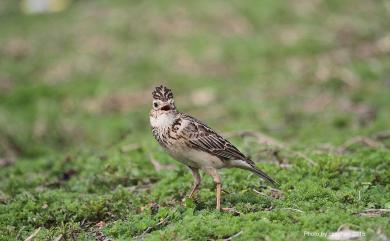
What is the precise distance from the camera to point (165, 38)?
2045cm

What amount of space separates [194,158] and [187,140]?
0.24 m

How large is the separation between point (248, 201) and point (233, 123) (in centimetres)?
652

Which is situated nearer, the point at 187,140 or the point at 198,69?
the point at 187,140

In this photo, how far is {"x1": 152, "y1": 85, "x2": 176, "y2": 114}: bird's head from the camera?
7.89 m

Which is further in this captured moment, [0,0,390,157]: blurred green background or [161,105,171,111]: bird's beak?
[0,0,390,157]: blurred green background

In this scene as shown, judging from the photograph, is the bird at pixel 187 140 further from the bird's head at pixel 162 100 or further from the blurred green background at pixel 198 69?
the blurred green background at pixel 198 69

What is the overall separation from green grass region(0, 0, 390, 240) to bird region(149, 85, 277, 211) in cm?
51

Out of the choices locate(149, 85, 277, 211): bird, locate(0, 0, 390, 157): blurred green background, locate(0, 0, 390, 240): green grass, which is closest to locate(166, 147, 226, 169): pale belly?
locate(149, 85, 277, 211): bird

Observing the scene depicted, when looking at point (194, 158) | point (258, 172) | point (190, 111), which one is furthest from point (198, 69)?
point (194, 158)

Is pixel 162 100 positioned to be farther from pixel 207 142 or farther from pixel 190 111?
pixel 190 111

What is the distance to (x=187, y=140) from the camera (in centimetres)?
782

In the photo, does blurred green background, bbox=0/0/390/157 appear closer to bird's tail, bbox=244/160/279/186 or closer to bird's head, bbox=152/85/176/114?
bird's tail, bbox=244/160/279/186

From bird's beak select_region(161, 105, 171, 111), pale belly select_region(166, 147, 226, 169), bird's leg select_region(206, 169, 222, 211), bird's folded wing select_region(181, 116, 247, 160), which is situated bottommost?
bird's leg select_region(206, 169, 222, 211)

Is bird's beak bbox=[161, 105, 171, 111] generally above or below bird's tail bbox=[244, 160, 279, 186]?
above
